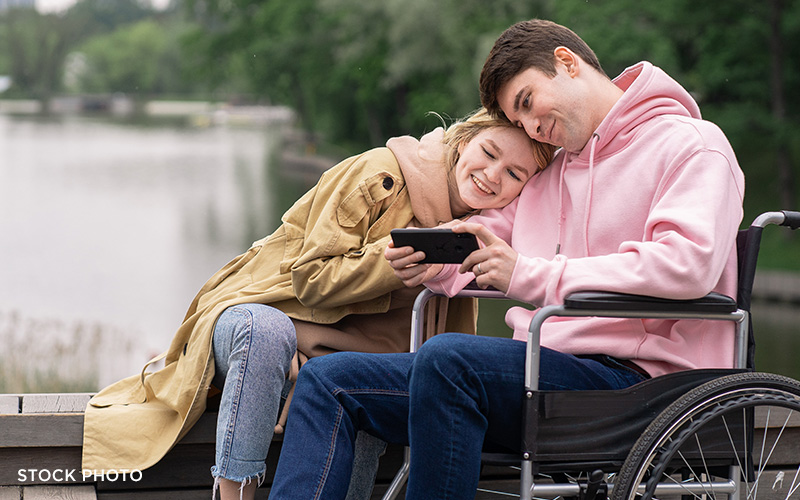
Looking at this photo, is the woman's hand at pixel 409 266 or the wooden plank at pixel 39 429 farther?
the wooden plank at pixel 39 429

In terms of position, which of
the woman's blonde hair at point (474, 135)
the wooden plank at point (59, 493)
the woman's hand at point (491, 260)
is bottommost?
the wooden plank at point (59, 493)

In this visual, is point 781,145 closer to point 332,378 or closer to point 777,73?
point 777,73

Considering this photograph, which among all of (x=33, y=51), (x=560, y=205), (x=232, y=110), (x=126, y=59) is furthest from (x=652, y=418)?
(x=126, y=59)

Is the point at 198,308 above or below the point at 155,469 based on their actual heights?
above

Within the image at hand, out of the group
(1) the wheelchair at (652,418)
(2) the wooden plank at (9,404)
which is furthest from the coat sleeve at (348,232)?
(2) the wooden plank at (9,404)

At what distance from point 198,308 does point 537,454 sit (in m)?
0.91

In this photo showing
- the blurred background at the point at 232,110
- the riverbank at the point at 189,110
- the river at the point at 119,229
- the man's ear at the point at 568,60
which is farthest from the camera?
the riverbank at the point at 189,110

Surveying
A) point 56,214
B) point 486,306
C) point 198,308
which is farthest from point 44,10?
point 198,308

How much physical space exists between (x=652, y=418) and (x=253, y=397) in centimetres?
78

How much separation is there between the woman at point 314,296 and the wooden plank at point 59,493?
0.31 ft

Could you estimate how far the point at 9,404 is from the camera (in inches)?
91.1

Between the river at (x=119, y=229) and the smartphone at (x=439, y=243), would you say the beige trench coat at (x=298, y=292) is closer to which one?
the smartphone at (x=439, y=243)

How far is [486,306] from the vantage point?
968 cm

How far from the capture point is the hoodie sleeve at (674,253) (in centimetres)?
156
